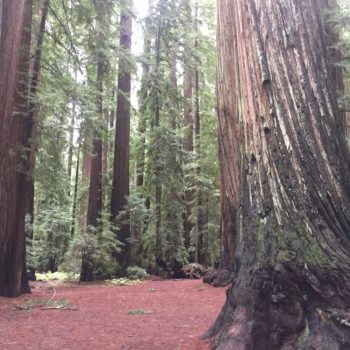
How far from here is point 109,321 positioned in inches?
207

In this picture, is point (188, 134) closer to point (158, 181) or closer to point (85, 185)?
point (158, 181)

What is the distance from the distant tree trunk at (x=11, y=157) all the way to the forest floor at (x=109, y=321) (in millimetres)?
521

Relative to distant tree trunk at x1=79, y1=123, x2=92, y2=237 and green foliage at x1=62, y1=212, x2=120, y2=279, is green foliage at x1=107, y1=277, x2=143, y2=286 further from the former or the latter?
distant tree trunk at x1=79, y1=123, x2=92, y2=237

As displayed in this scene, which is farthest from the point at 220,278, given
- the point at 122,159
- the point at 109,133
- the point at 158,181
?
the point at 109,133

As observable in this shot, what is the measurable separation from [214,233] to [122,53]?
33.0ft

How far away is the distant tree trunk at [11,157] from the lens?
21.9 feet

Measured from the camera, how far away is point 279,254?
2898mm

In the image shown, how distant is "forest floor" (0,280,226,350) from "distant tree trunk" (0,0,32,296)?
52cm

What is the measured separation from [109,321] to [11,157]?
3610mm

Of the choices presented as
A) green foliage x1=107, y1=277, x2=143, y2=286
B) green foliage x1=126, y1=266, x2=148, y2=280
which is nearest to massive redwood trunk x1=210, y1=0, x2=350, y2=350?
green foliage x1=107, y1=277, x2=143, y2=286

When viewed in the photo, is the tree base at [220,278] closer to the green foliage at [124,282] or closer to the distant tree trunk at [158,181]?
the green foliage at [124,282]

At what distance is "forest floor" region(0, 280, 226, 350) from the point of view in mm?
4000

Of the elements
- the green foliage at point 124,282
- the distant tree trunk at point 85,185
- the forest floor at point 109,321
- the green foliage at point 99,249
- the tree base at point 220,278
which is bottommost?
the forest floor at point 109,321

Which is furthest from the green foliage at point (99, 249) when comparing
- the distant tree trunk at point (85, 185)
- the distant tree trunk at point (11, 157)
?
the distant tree trunk at point (11, 157)
